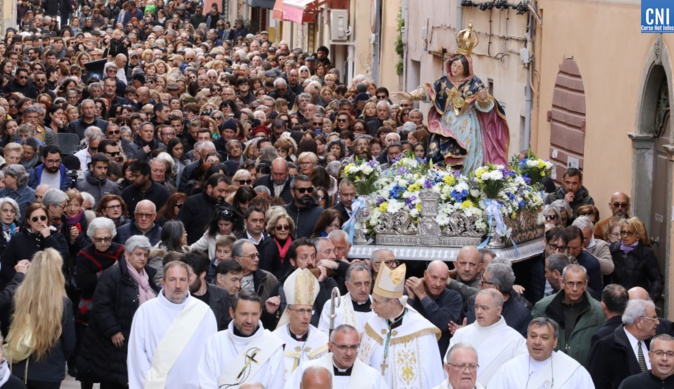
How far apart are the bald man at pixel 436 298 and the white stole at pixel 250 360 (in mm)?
1429

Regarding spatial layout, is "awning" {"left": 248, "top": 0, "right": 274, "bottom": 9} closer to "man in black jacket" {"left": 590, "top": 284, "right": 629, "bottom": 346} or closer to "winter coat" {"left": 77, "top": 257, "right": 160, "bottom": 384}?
"winter coat" {"left": 77, "top": 257, "right": 160, "bottom": 384}

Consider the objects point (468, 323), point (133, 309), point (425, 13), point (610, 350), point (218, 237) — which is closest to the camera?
point (610, 350)

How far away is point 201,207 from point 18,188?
69.3 inches

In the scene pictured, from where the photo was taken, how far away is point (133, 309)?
11.9m

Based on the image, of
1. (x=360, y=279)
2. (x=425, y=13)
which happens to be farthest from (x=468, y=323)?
(x=425, y=13)

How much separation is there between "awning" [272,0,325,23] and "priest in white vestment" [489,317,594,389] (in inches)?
1142

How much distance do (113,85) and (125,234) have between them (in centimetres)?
1015

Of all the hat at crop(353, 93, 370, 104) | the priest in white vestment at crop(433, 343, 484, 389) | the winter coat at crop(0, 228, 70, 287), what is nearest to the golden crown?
the winter coat at crop(0, 228, 70, 287)

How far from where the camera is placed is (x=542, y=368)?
32.5ft

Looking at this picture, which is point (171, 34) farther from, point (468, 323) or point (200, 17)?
point (468, 323)

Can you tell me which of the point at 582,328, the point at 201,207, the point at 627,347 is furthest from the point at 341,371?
the point at 201,207

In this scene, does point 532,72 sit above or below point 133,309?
above

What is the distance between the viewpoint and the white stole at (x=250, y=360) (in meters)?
10.0

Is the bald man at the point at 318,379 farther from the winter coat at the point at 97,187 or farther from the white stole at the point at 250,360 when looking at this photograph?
the winter coat at the point at 97,187
